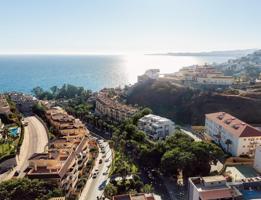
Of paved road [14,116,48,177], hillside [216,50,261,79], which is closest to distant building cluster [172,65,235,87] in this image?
hillside [216,50,261,79]

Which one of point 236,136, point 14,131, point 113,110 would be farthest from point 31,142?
point 236,136

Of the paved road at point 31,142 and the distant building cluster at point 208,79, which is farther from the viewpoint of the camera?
the distant building cluster at point 208,79

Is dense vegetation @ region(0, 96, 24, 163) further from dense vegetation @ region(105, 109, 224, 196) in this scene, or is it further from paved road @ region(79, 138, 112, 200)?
dense vegetation @ region(105, 109, 224, 196)

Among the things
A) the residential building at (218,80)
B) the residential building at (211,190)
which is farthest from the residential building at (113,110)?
the residential building at (211,190)

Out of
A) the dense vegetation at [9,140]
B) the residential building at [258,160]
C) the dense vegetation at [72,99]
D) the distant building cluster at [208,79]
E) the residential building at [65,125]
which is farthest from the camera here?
the distant building cluster at [208,79]

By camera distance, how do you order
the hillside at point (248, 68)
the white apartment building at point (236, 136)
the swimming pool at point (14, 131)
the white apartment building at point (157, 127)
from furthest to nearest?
1. the hillside at point (248, 68)
2. the white apartment building at point (157, 127)
3. the swimming pool at point (14, 131)
4. the white apartment building at point (236, 136)

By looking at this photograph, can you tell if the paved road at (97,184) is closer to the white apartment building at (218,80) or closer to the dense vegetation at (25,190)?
the dense vegetation at (25,190)

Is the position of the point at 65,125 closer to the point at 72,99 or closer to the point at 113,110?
the point at 113,110
